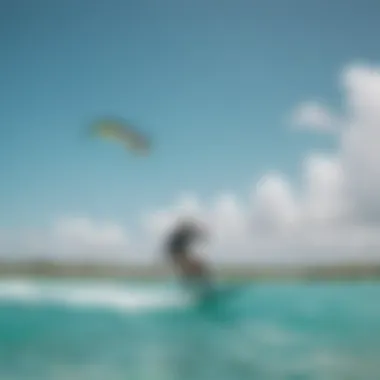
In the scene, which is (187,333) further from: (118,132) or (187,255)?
(118,132)

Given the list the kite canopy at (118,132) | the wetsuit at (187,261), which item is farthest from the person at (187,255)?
the kite canopy at (118,132)

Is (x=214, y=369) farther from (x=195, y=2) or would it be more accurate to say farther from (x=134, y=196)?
(x=195, y=2)

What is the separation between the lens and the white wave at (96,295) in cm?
160

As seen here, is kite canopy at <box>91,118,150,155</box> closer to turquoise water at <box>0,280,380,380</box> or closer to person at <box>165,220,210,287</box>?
person at <box>165,220,210,287</box>

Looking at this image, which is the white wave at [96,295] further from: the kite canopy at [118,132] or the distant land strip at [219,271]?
the kite canopy at [118,132]

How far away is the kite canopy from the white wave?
13.7 inches

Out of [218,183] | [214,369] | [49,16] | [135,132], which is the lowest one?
[214,369]

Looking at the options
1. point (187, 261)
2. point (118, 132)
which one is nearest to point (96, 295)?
point (187, 261)

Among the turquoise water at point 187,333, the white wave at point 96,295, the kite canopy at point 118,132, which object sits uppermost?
the kite canopy at point 118,132

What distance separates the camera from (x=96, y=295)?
1.61m

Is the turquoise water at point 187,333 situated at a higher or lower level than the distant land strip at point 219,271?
lower

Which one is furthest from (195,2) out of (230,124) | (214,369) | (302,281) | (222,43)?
(214,369)

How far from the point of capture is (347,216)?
164 cm

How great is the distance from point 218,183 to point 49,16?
1.93 ft
